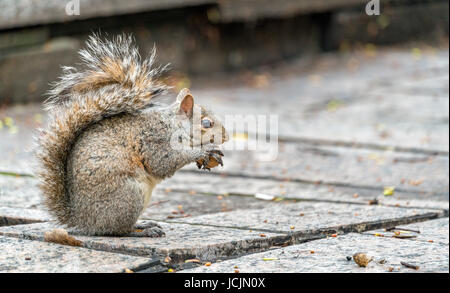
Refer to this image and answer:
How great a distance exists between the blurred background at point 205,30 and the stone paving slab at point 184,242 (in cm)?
406

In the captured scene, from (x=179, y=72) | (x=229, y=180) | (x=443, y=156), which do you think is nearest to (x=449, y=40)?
(x=179, y=72)

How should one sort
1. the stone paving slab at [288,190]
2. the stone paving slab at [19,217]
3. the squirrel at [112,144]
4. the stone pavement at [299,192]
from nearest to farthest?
the stone pavement at [299,192] < the squirrel at [112,144] < the stone paving slab at [19,217] < the stone paving slab at [288,190]

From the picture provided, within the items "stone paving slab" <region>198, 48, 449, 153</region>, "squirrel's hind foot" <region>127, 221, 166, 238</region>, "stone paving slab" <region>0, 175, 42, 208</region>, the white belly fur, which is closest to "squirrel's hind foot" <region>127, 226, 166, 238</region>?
"squirrel's hind foot" <region>127, 221, 166, 238</region>

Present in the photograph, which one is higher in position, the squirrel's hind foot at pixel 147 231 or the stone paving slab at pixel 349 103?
the stone paving slab at pixel 349 103

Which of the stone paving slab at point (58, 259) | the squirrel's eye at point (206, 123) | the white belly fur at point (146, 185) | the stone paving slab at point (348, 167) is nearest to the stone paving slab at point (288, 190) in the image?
the stone paving slab at point (348, 167)

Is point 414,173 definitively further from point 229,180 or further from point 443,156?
point 229,180

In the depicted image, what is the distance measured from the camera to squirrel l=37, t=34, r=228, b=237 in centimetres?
340

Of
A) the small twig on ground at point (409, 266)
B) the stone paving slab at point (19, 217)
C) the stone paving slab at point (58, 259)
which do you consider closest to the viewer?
the stone paving slab at point (58, 259)

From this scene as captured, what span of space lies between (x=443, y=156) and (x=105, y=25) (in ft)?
13.0

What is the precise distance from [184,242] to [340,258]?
664 millimetres

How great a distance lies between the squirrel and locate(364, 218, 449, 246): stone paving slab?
3.11ft

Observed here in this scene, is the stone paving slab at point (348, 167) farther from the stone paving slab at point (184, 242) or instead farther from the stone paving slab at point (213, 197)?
the stone paving slab at point (184, 242)

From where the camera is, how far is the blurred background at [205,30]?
24.6ft

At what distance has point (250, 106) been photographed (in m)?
8.05
